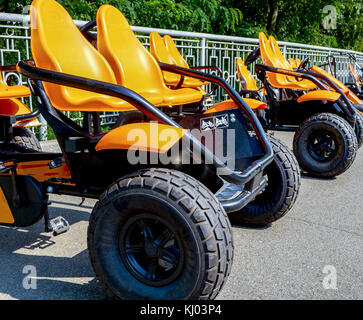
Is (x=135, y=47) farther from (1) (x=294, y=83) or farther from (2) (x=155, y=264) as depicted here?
(1) (x=294, y=83)

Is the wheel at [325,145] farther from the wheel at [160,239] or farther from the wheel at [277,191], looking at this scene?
the wheel at [160,239]

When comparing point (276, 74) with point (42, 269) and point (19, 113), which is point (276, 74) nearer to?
point (19, 113)

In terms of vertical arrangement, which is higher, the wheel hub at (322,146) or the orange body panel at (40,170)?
the orange body panel at (40,170)

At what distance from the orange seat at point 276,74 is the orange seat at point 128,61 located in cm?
236

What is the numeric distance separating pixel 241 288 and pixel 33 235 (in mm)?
1372

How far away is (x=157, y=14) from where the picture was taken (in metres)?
8.45

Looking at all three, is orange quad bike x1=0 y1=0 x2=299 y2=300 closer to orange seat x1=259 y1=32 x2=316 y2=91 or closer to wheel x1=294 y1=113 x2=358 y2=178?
wheel x1=294 y1=113 x2=358 y2=178

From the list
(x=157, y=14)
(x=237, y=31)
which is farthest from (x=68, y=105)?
(x=237, y=31)

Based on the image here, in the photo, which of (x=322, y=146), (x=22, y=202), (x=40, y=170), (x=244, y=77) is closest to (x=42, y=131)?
(x=244, y=77)

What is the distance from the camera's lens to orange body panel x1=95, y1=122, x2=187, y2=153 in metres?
1.81

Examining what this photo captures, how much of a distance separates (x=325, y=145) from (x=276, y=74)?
1216 millimetres

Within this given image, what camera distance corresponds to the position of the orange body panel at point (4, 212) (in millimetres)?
2377

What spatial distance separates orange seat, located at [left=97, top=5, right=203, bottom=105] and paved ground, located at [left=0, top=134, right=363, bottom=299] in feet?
3.10

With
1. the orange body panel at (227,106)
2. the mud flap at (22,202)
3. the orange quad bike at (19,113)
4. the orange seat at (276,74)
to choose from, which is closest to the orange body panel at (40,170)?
the mud flap at (22,202)
